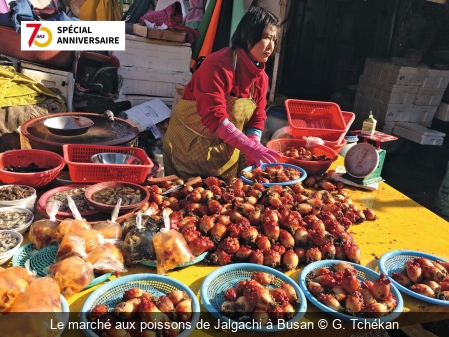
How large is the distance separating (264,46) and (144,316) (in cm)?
197

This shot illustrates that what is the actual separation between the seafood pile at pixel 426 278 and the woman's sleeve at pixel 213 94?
5.11 feet

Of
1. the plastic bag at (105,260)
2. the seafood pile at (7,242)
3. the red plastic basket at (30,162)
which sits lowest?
the seafood pile at (7,242)

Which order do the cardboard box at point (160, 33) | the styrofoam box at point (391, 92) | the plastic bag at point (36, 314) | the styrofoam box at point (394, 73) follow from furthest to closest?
the styrofoam box at point (391, 92), the styrofoam box at point (394, 73), the cardboard box at point (160, 33), the plastic bag at point (36, 314)

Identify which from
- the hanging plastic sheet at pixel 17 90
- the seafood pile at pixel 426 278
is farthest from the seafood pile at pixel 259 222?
the hanging plastic sheet at pixel 17 90

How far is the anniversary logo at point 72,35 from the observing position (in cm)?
538

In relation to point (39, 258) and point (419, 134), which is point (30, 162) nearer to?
point (39, 258)

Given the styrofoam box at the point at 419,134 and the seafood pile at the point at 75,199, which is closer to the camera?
the seafood pile at the point at 75,199

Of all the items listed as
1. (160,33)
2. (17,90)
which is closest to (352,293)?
(17,90)

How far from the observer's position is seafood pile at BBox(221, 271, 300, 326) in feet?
5.04

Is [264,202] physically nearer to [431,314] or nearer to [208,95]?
[208,95]

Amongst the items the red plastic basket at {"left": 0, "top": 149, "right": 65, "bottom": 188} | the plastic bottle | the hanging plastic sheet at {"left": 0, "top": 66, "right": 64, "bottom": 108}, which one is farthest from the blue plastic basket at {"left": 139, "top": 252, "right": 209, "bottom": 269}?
the hanging plastic sheet at {"left": 0, "top": 66, "right": 64, "bottom": 108}

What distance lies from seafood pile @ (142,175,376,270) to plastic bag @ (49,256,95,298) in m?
0.55

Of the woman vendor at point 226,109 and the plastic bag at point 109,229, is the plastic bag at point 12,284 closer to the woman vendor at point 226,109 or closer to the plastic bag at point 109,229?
the plastic bag at point 109,229

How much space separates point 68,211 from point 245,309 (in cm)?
120
